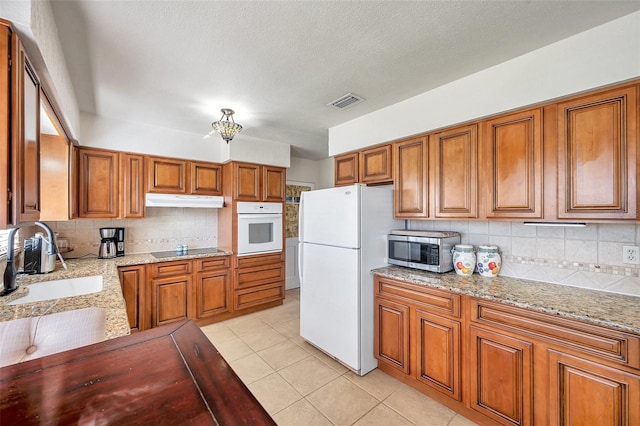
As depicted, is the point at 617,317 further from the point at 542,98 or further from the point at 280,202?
the point at 280,202

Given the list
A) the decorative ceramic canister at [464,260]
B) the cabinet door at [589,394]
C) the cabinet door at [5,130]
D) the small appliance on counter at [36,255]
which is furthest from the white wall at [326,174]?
the cabinet door at [5,130]

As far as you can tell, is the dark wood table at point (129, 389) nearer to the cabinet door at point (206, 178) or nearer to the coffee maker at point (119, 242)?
the coffee maker at point (119, 242)

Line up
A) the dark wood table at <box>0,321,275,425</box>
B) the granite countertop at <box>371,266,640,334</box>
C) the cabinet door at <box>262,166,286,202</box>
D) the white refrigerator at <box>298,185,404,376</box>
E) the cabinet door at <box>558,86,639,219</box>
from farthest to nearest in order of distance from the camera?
the cabinet door at <box>262,166,286,202</box>, the white refrigerator at <box>298,185,404,376</box>, the cabinet door at <box>558,86,639,219</box>, the granite countertop at <box>371,266,640,334</box>, the dark wood table at <box>0,321,275,425</box>

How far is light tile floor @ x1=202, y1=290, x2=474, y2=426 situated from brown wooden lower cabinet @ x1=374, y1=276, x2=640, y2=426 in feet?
0.56

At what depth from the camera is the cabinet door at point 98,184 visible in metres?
2.98

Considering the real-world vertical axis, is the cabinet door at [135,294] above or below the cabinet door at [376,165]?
below

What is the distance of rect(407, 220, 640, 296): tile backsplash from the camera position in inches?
70.3

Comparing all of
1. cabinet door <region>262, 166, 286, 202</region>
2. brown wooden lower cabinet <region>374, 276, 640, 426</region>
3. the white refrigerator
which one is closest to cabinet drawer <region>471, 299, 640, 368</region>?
brown wooden lower cabinet <region>374, 276, 640, 426</region>

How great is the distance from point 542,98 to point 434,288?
1471 mm

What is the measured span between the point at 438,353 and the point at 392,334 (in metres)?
0.40

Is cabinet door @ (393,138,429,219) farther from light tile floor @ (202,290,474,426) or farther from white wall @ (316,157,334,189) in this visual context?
white wall @ (316,157,334,189)

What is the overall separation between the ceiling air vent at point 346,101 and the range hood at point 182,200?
6.83 feet

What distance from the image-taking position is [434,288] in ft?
6.82

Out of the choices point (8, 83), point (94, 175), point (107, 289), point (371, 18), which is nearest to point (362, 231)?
point (371, 18)
